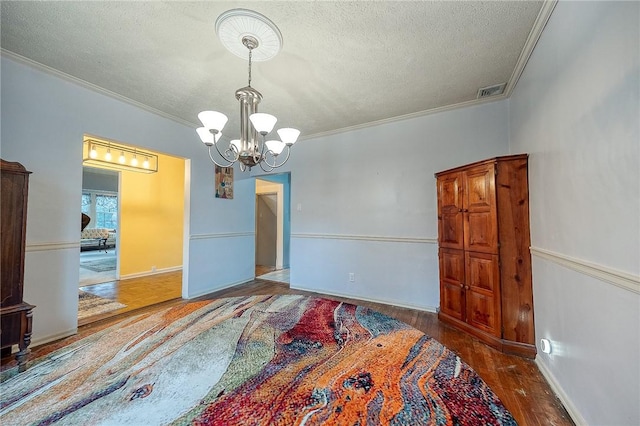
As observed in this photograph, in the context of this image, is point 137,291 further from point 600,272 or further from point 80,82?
point 600,272

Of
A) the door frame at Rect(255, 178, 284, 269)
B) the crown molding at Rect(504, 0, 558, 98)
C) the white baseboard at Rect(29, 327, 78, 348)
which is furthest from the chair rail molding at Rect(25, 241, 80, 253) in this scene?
the crown molding at Rect(504, 0, 558, 98)

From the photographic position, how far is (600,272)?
115 cm

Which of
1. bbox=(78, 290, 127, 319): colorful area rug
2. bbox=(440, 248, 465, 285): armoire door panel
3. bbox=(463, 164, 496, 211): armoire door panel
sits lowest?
bbox=(78, 290, 127, 319): colorful area rug

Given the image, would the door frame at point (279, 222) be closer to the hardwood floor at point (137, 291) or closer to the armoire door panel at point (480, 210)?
the hardwood floor at point (137, 291)

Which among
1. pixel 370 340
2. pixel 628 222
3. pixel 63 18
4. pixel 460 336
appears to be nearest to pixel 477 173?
pixel 628 222

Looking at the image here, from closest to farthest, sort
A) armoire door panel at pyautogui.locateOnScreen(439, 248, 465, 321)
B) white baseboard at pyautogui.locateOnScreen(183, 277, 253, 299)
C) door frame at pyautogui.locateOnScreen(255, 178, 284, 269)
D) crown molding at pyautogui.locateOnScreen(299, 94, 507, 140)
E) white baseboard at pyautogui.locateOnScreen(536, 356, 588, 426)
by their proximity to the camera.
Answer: white baseboard at pyautogui.locateOnScreen(536, 356, 588, 426) → armoire door panel at pyautogui.locateOnScreen(439, 248, 465, 321) → crown molding at pyautogui.locateOnScreen(299, 94, 507, 140) → white baseboard at pyautogui.locateOnScreen(183, 277, 253, 299) → door frame at pyautogui.locateOnScreen(255, 178, 284, 269)

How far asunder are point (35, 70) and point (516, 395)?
460 centimetres

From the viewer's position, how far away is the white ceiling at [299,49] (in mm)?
1620

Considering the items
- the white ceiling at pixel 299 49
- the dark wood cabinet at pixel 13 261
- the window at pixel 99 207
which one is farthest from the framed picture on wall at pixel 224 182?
the window at pixel 99 207

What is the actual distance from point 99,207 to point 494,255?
11.4 m

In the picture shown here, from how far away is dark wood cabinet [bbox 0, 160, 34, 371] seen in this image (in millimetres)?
1694

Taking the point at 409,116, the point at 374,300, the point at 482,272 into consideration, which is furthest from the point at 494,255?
the point at 409,116

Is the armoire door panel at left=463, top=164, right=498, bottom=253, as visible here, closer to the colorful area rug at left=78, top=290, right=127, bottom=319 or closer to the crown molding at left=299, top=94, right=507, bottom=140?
the crown molding at left=299, top=94, right=507, bottom=140

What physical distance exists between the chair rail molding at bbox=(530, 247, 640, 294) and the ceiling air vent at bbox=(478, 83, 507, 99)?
Answer: 179cm
